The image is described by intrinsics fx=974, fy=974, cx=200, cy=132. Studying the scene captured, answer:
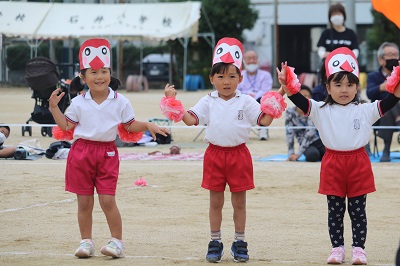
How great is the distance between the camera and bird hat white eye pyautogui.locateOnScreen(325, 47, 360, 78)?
24.7 ft

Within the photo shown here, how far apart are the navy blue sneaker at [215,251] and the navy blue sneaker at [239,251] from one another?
10cm

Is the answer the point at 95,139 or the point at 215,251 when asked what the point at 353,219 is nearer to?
the point at 215,251

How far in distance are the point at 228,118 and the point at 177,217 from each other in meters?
2.27

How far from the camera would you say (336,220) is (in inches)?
294

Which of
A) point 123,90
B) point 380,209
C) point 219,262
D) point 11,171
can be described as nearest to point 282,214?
point 380,209

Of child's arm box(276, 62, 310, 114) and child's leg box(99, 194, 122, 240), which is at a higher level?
child's arm box(276, 62, 310, 114)

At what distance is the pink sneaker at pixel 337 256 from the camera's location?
722 centimetres

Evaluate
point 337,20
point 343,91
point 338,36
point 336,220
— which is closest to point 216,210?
point 336,220

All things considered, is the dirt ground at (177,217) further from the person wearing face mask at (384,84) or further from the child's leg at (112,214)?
the person wearing face mask at (384,84)

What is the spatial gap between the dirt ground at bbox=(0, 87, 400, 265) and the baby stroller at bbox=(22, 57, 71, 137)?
12.5 feet

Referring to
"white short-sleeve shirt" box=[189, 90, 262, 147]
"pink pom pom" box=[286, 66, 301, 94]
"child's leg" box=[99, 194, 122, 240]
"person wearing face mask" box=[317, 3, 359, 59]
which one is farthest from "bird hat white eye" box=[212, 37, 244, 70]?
"person wearing face mask" box=[317, 3, 359, 59]

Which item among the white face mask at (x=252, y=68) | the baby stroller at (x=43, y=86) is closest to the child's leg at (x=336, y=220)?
the white face mask at (x=252, y=68)

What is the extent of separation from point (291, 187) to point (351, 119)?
480 centimetres

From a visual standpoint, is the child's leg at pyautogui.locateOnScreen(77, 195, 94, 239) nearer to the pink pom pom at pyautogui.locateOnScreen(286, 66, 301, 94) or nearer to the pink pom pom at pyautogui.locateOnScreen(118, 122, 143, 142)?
the pink pom pom at pyautogui.locateOnScreen(118, 122, 143, 142)
